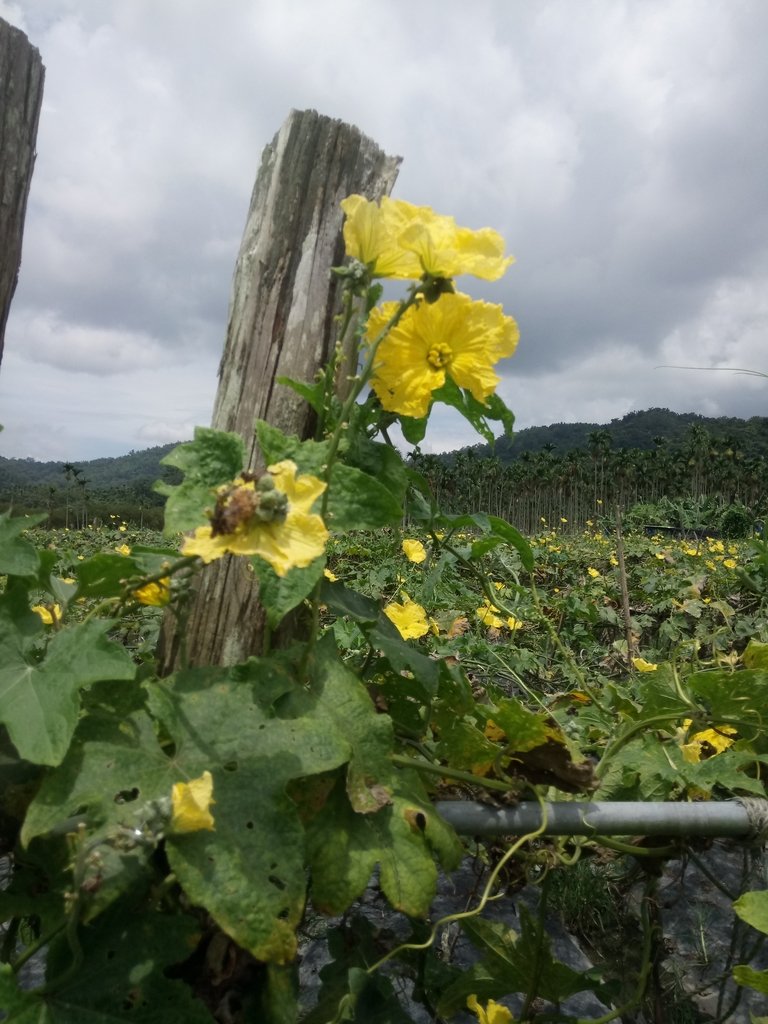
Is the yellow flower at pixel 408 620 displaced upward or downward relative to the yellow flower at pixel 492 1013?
upward

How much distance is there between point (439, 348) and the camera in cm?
94

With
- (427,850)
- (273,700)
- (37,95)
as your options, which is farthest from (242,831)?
(37,95)

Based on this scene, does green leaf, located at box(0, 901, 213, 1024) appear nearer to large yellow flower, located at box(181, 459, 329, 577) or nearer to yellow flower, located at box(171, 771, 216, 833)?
yellow flower, located at box(171, 771, 216, 833)

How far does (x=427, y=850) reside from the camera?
881mm

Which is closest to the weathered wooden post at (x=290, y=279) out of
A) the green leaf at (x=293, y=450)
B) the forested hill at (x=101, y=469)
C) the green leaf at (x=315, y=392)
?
the green leaf at (x=315, y=392)

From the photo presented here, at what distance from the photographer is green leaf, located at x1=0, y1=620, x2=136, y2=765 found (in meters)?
0.73

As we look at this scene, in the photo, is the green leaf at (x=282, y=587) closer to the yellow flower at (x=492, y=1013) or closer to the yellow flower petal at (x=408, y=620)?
the yellow flower at (x=492, y=1013)

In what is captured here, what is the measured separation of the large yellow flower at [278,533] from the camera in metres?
0.73

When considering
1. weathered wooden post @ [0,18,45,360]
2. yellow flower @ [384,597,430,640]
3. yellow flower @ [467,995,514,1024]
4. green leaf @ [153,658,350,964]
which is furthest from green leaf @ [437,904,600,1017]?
weathered wooden post @ [0,18,45,360]

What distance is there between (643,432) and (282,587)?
445 ft

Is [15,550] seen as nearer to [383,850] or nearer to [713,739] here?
[383,850]

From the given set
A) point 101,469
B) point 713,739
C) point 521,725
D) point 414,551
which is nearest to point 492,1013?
point 521,725

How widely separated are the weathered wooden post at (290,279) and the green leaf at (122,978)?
0.54m

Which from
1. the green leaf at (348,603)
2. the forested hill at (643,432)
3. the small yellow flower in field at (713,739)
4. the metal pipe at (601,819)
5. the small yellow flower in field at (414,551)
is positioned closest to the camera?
the metal pipe at (601,819)
